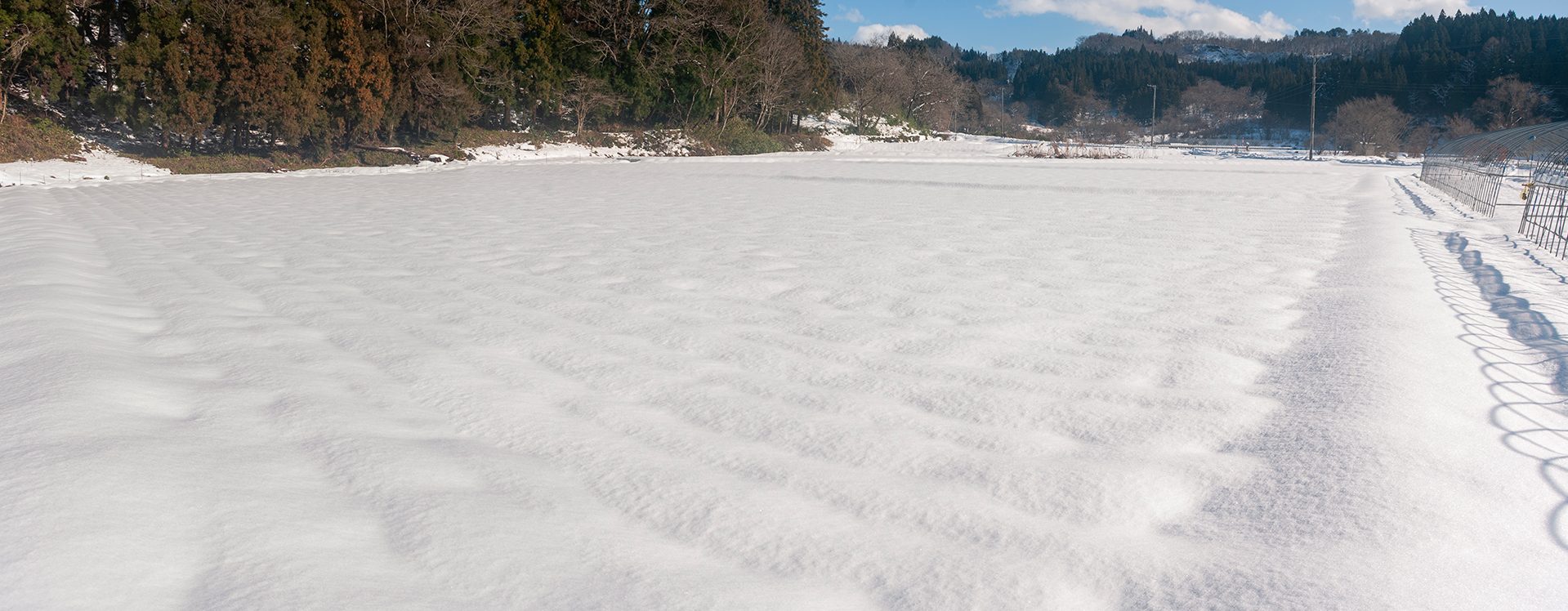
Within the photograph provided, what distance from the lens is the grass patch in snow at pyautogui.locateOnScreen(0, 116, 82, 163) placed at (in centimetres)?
1686

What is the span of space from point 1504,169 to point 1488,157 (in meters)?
0.43

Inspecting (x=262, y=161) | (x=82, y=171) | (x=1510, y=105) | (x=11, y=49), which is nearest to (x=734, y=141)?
(x=262, y=161)

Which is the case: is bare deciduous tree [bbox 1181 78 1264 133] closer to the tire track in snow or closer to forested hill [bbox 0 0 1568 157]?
forested hill [bbox 0 0 1568 157]

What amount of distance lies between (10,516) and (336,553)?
0.66 m

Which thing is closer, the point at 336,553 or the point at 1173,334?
the point at 336,553

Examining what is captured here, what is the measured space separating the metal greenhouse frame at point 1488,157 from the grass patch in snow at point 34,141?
2412 cm

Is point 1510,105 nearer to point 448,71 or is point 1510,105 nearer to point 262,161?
point 448,71

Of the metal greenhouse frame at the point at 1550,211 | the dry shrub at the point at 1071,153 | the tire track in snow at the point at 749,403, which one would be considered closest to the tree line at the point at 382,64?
the dry shrub at the point at 1071,153

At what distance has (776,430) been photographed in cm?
276

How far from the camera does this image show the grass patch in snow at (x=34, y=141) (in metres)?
16.9

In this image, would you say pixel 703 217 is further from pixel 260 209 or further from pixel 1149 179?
pixel 1149 179

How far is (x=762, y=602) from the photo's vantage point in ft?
5.64

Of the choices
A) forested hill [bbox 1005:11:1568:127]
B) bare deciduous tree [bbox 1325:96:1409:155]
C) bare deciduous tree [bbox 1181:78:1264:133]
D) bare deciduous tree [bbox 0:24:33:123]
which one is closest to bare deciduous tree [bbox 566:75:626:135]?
bare deciduous tree [bbox 0:24:33:123]

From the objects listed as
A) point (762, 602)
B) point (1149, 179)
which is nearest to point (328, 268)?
point (762, 602)
